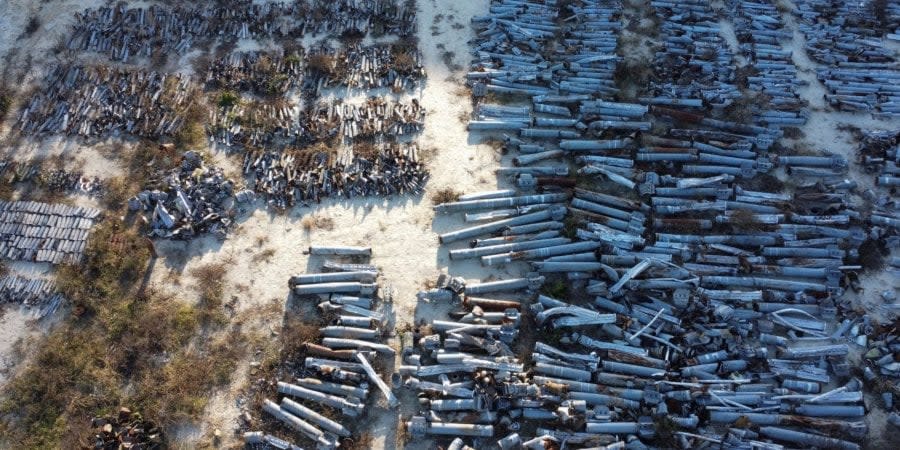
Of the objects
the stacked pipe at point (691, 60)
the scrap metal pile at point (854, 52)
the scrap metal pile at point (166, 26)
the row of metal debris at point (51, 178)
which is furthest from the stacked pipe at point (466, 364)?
the scrap metal pile at point (854, 52)

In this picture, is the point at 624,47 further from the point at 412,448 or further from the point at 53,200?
the point at 53,200

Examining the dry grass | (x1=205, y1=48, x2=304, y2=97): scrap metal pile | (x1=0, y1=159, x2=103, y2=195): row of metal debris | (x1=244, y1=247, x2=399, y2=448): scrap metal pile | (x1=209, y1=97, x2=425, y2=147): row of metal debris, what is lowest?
(x1=244, y1=247, x2=399, y2=448): scrap metal pile

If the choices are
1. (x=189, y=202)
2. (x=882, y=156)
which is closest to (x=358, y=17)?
(x=189, y=202)

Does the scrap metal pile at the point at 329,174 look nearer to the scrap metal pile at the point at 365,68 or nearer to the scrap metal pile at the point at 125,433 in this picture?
the scrap metal pile at the point at 365,68

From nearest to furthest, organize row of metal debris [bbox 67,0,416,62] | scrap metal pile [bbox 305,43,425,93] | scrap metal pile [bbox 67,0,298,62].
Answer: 1. scrap metal pile [bbox 305,43,425,93]
2. scrap metal pile [bbox 67,0,298,62]
3. row of metal debris [bbox 67,0,416,62]

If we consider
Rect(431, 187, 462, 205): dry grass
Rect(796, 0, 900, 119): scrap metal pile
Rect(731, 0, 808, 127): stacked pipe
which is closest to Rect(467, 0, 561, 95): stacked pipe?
Rect(431, 187, 462, 205): dry grass

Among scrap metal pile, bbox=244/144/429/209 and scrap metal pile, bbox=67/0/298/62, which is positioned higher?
scrap metal pile, bbox=67/0/298/62

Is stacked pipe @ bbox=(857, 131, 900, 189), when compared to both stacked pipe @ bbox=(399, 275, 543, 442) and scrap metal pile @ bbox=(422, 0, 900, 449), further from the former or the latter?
stacked pipe @ bbox=(399, 275, 543, 442)
